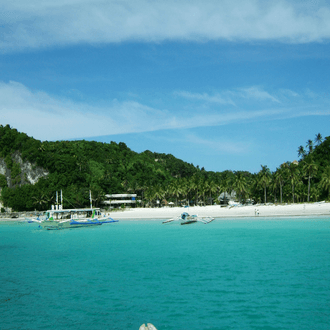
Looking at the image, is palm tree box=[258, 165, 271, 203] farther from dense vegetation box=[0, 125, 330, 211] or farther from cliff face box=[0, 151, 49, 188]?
cliff face box=[0, 151, 49, 188]

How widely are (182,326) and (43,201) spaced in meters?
96.9

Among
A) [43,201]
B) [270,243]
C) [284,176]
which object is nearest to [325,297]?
[270,243]

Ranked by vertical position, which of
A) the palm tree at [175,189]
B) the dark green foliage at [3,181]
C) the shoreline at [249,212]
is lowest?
the shoreline at [249,212]

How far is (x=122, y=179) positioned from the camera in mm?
136625

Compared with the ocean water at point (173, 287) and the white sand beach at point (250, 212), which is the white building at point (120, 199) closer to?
the white sand beach at point (250, 212)

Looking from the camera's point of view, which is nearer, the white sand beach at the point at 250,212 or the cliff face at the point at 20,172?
the white sand beach at the point at 250,212

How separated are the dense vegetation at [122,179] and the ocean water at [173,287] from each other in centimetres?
5693

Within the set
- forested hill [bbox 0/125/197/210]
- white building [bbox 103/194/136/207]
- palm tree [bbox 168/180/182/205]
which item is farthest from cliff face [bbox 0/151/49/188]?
palm tree [bbox 168/180/182/205]

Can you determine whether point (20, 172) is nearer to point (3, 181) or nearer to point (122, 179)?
point (3, 181)

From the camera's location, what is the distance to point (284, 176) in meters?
83.7

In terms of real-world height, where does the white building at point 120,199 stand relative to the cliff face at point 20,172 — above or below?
below

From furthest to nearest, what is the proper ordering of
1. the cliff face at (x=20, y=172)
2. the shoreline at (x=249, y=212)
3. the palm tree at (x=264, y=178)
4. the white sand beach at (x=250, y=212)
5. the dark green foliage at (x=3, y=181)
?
1. the cliff face at (x=20, y=172)
2. the dark green foliage at (x=3, y=181)
3. the palm tree at (x=264, y=178)
4. the white sand beach at (x=250, y=212)
5. the shoreline at (x=249, y=212)

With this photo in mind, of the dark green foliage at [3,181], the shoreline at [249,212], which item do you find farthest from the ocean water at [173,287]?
the dark green foliage at [3,181]

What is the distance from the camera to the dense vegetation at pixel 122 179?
3467 inches
